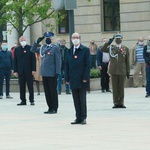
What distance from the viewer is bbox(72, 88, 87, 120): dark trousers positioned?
1772 cm

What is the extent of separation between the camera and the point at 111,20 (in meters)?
43.8

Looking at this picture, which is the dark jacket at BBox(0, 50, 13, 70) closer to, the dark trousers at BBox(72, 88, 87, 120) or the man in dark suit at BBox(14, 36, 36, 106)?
the man in dark suit at BBox(14, 36, 36, 106)

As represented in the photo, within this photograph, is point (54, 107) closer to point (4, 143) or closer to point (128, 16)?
point (4, 143)

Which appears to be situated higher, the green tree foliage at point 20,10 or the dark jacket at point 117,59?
the green tree foliage at point 20,10

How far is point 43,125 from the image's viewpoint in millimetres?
17672

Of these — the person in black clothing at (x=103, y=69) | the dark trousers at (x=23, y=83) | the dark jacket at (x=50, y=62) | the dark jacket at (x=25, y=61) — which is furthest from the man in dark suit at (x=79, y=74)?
the person in black clothing at (x=103, y=69)

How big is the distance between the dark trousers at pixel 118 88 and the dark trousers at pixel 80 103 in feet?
13.0

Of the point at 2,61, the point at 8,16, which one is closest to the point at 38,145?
the point at 2,61

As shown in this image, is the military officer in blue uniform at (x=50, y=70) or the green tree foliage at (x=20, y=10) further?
the green tree foliage at (x=20, y=10)

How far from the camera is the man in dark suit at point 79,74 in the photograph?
58.1ft

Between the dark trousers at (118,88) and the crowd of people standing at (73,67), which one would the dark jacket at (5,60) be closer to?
the crowd of people standing at (73,67)

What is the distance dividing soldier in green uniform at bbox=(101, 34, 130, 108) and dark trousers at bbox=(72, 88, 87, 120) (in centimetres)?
394

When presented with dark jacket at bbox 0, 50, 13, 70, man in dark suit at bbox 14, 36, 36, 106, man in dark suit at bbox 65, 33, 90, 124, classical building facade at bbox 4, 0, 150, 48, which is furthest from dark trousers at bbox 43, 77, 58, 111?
classical building facade at bbox 4, 0, 150, 48

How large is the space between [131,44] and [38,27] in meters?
A: 5.92
